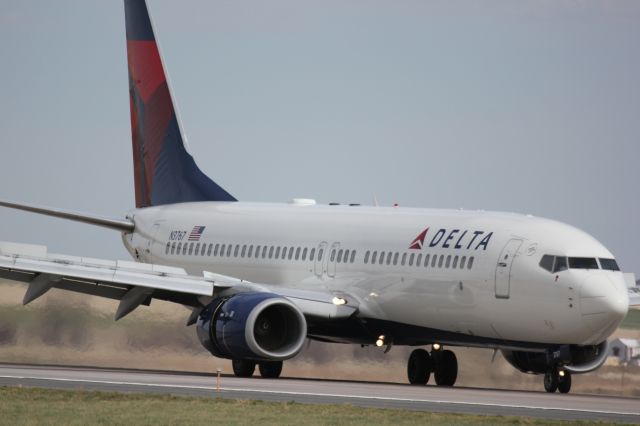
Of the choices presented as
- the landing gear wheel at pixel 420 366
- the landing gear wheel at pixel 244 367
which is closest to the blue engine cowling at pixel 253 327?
the landing gear wheel at pixel 244 367

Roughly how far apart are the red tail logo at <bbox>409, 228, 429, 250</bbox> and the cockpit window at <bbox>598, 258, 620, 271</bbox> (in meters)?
4.21

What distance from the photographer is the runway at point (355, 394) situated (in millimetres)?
25625

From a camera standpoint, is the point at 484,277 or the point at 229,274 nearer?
the point at 484,277

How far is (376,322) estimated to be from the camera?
35.6m

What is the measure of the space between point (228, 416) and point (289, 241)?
1503 cm

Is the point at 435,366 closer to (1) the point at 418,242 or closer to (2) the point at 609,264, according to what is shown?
(1) the point at 418,242

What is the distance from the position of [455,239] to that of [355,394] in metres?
6.04

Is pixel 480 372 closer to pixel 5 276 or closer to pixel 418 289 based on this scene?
pixel 418 289

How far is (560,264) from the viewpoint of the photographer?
31484mm

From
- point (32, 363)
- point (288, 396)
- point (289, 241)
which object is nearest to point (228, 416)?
point (288, 396)

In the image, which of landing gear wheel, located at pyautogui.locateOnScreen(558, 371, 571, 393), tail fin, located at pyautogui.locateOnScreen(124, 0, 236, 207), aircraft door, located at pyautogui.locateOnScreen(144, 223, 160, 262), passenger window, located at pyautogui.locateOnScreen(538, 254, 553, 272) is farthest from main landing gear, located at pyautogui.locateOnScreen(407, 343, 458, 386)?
aircraft door, located at pyautogui.locateOnScreen(144, 223, 160, 262)

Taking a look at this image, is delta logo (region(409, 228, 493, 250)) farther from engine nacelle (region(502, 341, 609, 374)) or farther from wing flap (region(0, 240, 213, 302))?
wing flap (region(0, 240, 213, 302))

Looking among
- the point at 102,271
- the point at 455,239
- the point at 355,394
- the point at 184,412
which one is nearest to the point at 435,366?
the point at 455,239

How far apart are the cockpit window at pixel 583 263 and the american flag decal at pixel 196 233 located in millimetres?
12397
